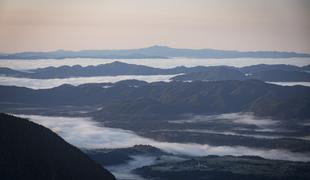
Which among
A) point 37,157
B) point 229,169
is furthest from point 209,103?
point 37,157

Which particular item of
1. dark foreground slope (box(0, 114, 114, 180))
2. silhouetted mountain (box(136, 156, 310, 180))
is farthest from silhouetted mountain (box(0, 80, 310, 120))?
dark foreground slope (box(0, 114, 114, 180))

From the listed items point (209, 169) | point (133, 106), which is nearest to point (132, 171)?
point (209, 169)

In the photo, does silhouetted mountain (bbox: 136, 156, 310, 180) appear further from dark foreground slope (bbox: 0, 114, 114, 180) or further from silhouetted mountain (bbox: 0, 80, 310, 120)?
silhouetted mountain (bbox: 0, 80, 310, 120)

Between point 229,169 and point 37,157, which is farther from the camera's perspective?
point 229,169

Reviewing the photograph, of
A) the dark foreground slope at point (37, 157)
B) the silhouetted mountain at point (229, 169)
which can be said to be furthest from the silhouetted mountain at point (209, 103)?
the dark foreground slope at point (37, 157)

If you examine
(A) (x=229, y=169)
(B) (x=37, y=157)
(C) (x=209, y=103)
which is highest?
(B) (x=37, y=157)

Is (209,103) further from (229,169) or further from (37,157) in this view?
(37,157)

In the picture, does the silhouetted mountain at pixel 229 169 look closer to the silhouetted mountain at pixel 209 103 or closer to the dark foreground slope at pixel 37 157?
the dark foreground slope at pixel 37 157
